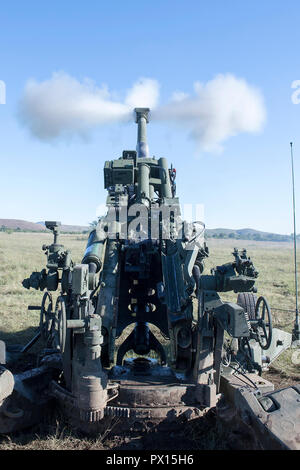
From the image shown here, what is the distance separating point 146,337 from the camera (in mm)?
6730

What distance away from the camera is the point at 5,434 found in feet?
15.5

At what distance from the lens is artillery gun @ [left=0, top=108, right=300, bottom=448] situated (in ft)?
14.3

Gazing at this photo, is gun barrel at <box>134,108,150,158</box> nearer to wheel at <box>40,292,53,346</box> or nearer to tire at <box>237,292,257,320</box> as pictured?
tire at <box>237,292,257,320</box>

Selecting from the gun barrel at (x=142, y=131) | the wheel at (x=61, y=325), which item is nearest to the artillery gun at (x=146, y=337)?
the wheel at (x=61, y=325)

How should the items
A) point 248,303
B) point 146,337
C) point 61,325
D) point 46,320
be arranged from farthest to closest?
point 248,303 → point 146,337 → point 46,320 → point 61,325

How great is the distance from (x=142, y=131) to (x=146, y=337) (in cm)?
546

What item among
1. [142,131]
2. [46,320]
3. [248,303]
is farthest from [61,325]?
A: [142,131]

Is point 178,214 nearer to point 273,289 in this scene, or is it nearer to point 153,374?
point 153,374

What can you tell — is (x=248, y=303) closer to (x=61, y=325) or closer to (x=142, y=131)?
(x=61, y=325)

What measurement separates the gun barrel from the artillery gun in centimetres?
235

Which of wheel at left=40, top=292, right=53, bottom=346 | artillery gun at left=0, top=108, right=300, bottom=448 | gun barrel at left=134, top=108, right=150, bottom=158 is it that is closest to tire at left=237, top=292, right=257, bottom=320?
artillery gun at left=0, top=108, right=300, bottom=448

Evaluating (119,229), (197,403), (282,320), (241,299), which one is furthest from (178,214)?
(282,320)

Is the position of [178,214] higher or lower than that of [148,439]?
higher
